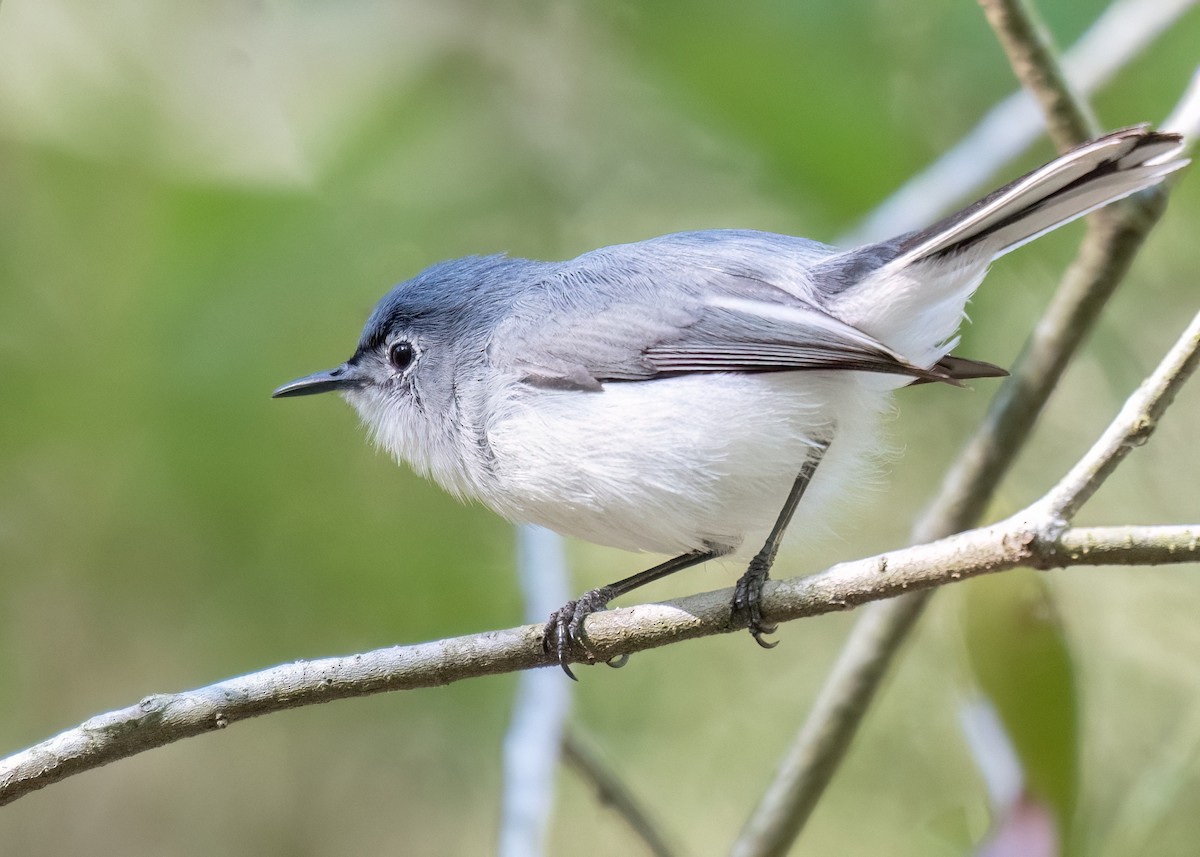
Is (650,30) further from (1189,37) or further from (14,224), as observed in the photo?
(14,224)

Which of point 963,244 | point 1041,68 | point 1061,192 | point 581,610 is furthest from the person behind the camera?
point 1041,68

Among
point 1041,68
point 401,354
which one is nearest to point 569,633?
point 401,354

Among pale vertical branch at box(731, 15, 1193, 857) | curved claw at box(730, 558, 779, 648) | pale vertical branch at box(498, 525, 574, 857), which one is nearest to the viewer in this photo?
curved claw at box(730, 558, 779, 648)

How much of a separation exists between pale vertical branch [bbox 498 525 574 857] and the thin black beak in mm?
725

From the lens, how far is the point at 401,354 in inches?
114

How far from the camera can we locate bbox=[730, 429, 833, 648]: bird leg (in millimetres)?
2053

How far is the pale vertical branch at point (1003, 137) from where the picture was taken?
3.28m

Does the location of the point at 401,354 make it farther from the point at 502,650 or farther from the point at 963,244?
the point at 963,244

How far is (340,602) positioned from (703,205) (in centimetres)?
200

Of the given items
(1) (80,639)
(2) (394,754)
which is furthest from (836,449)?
(1) (80,639)

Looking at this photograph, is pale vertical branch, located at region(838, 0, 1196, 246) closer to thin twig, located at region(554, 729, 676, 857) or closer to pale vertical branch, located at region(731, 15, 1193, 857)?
pale vertical branch, located at region(731, 15, 1193, 857)

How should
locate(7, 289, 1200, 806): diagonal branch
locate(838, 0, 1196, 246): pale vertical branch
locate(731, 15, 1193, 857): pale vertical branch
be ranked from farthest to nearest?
locate(838, 0, 1196, 246): pale vertical branch → locate(731, 15, 1193, 857): pale vertical branch → locate(7, 289, 1200, 806): diagonal branch

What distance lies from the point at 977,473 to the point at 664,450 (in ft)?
2.96

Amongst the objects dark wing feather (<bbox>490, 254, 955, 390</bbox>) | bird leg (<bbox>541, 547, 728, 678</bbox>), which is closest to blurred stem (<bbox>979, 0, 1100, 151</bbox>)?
dark wing feather (<bbox>490, 254, 955, 390</bbox>)
